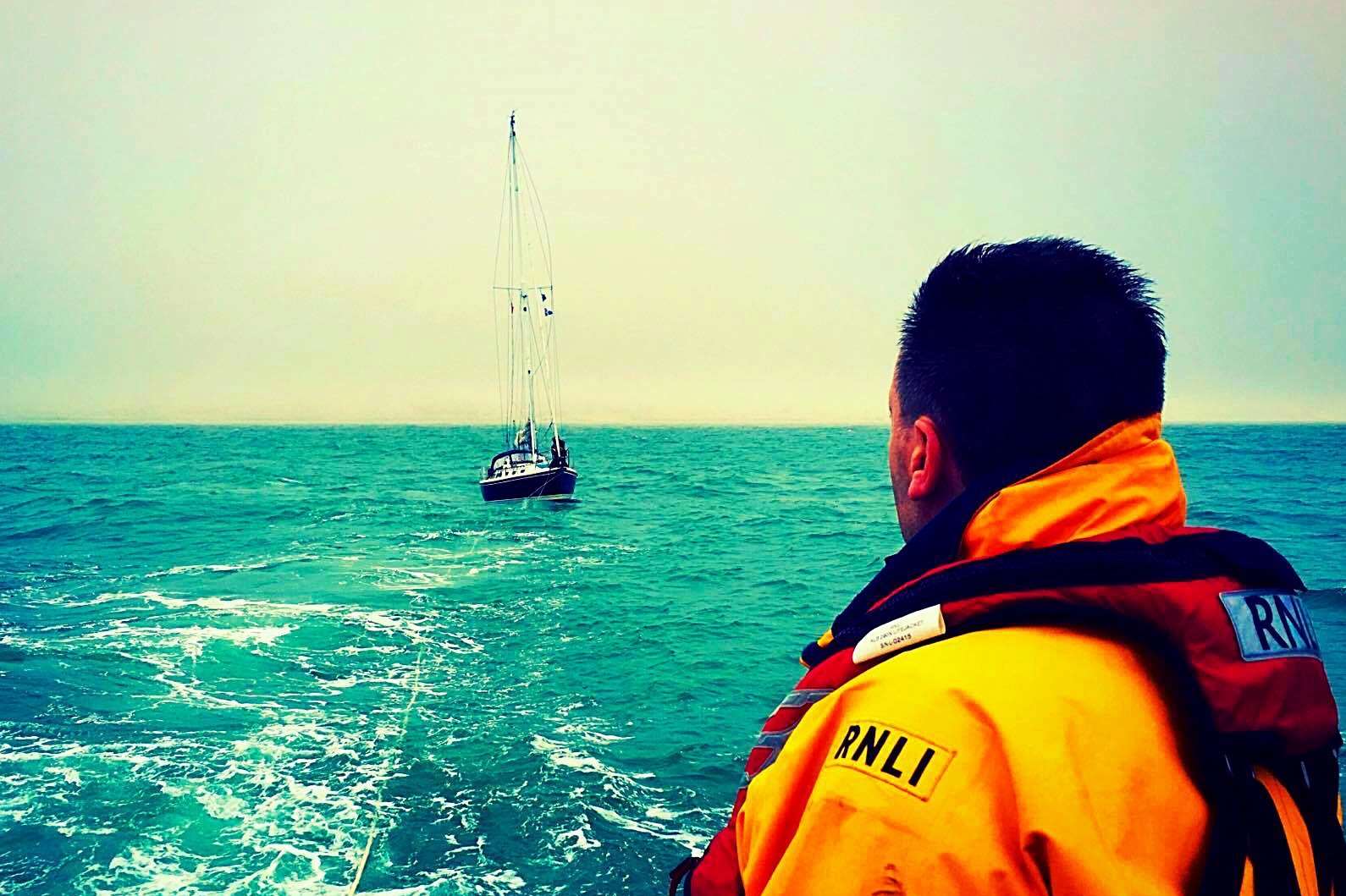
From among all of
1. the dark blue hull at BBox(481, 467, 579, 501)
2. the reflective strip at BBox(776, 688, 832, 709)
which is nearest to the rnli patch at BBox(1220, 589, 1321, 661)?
the reflective strip at BBox(776, 688, 832, 709)

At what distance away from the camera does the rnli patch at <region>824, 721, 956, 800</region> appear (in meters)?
1.12

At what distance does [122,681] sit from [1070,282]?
1528cm

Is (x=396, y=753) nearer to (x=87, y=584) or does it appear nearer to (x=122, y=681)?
(x=122, y=681)

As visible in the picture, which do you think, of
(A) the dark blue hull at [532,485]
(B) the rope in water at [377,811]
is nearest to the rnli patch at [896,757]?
(B) the rope in water at [377,811]

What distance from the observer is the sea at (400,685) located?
25.9 ft

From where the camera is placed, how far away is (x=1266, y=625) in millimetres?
1295

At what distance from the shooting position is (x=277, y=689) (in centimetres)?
1273

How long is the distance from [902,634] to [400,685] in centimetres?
1303

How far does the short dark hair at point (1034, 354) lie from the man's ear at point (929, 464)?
2 cm

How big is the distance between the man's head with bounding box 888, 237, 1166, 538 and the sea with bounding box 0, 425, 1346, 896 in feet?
22.2

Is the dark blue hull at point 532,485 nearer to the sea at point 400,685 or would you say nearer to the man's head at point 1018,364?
the sea at point 400,685

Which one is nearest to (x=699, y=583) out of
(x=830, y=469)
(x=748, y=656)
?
(x=748, y=656)

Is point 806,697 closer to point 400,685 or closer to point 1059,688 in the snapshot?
point 1059,688

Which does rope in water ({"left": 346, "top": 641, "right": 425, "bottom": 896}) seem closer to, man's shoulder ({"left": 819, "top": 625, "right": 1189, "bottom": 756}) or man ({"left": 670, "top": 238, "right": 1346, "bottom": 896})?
man ({"left": 670, "top": 238, "right": 1346, "bottom": 896})
